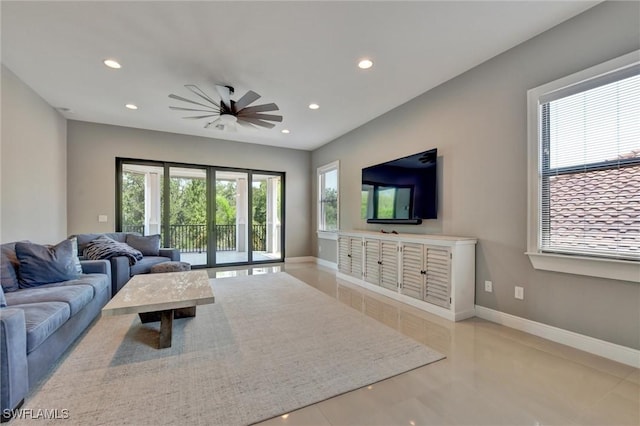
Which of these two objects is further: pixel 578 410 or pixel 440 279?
pixel 440 279

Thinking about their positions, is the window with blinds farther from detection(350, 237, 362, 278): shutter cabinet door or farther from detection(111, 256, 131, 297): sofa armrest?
detection(111, 256, 131, 297): sofa armrest

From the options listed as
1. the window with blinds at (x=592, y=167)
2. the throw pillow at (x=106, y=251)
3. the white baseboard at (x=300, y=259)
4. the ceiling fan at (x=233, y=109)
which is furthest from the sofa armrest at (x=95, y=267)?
the window with blinds at (x=592, y=167)

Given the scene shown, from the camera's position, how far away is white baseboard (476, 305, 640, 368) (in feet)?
7.02

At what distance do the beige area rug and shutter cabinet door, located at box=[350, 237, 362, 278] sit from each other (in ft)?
4.81

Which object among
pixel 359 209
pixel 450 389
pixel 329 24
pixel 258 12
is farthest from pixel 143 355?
pixel 359 209

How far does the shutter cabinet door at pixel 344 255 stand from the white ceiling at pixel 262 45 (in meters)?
2.42

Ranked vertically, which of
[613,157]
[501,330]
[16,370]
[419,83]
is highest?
[419,83]

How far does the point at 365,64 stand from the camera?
314 centimetres

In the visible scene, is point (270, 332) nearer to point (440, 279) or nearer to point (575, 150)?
point (440, 279)

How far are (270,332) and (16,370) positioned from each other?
1.72m

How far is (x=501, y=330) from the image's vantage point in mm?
2803

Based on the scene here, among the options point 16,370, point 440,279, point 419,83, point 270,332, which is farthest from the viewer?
point 419,83

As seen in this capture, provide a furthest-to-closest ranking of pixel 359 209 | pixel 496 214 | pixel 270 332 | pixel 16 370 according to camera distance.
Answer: pixel 359 209, pixel 496 214, pixel 270 332, pixel 16 370


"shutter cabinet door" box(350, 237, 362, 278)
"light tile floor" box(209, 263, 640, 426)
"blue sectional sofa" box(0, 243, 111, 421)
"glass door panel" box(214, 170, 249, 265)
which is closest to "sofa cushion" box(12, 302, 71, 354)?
"blue sectional sofa" box(0, 243, 111, 421)
